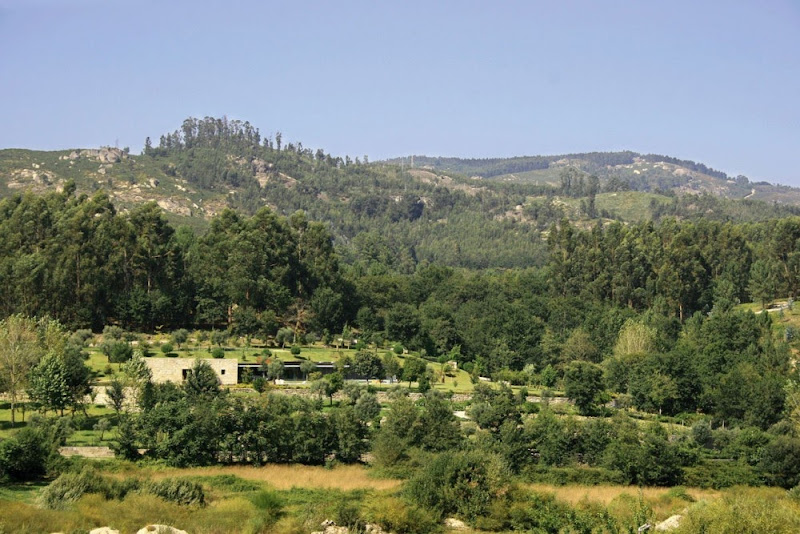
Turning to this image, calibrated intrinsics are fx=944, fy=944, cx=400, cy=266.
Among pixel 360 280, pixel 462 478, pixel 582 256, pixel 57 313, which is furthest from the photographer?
pixel 582 256

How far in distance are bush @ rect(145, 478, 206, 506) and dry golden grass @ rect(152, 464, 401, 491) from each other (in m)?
3.27

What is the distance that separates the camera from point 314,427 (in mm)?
Answer: 32281

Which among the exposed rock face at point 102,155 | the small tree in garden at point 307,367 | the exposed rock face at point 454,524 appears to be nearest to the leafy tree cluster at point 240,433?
the exposed rock face at point 454,524

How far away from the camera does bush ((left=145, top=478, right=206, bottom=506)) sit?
2467cm

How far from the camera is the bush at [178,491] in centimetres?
2467

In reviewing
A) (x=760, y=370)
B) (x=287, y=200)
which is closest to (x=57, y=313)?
(x=760, y=370)

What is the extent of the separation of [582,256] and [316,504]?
5425 cm

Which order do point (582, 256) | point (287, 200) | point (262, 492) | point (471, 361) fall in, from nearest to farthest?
point (262, 492), point (471, 361), point (582, 256), point (287, 200)

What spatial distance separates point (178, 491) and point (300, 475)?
20.0 feet

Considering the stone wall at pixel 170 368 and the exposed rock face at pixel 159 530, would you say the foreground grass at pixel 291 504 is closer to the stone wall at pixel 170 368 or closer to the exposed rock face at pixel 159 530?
the exposed rock face at pixel 159 530

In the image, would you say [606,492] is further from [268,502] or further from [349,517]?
[268,502]

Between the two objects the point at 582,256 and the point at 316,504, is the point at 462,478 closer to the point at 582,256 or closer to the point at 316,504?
the point at 316,504

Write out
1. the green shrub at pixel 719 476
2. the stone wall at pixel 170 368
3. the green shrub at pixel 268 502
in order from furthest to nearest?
the stone wall at pixel 170 368 → the green shrub at pixel 719 476 → the green shrub at pixel 268 502

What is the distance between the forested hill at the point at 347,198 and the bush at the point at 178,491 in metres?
86.9
